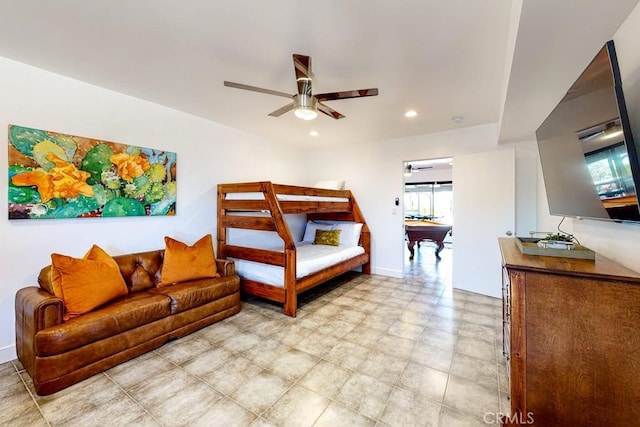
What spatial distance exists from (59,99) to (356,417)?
11.8ft

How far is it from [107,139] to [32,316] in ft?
5.70

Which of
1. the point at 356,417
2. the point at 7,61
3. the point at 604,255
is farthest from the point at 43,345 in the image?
the point at 604,255

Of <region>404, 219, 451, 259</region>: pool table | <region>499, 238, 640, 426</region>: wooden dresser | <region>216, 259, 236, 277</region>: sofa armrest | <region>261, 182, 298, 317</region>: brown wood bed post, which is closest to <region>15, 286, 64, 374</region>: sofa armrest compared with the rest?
<region>216, 259, 236, 277</region>: sofa armrest

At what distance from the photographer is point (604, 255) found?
5.39ft

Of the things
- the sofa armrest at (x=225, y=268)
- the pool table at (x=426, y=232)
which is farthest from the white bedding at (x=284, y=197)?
the pool table at (x=426, y=232)

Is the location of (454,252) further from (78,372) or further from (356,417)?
(78,372)

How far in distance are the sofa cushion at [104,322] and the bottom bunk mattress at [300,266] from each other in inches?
42.1

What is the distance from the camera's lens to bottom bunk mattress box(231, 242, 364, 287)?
10.2ft

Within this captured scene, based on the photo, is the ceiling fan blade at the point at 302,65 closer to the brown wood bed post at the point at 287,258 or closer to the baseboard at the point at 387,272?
the brown wood bed post at the point at 287,258

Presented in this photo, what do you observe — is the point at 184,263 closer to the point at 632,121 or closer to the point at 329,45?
the point at 329,45

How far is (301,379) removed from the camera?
1.93m

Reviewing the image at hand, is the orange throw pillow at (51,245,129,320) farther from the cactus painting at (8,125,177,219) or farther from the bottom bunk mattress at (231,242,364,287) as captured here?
the bottom bunk mattress at (231,242,364,287)

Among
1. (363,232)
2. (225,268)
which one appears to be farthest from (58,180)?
(363,232)

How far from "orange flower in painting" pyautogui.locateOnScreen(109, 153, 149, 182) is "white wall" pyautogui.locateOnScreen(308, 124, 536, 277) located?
327cm
